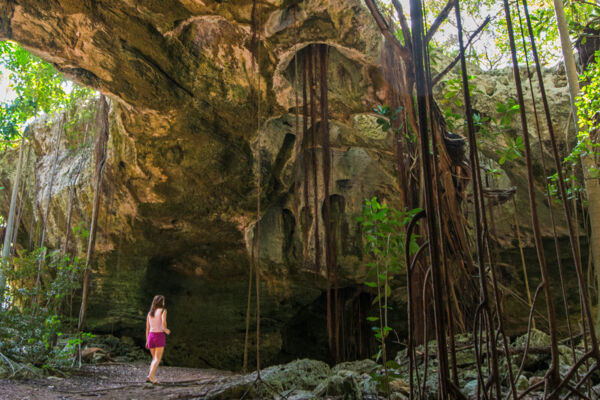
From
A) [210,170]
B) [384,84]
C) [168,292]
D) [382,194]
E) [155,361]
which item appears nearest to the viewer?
[155,361]

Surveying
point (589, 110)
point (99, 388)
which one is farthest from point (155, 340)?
point (589, 110)

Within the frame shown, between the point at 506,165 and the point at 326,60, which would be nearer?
the point at 326,60

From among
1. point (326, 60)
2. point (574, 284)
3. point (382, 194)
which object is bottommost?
point (574, 284)

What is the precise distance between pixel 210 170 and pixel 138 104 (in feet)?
4.69

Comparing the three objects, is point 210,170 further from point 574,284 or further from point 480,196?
point 574,284

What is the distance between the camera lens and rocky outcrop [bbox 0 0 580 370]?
12.2 ft

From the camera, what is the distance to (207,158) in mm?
5488

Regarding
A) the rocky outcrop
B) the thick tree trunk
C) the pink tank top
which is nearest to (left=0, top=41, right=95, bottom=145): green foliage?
the rocky outcrop

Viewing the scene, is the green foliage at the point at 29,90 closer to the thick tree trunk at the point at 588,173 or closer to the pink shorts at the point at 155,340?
the pink shorts at the point at 155,340

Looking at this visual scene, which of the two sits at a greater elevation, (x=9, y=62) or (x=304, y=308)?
(x=9, y=62)

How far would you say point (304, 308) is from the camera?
7652 mm

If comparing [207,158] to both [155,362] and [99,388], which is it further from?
[99,388]

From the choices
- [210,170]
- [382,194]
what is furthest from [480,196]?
[382,194]

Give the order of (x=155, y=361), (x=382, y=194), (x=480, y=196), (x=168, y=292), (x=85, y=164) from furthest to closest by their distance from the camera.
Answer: (x=168, y=292)
(x=382, y=194)
(x=85, y=164)
(x=155, y=361)
(x=480, y=196)
